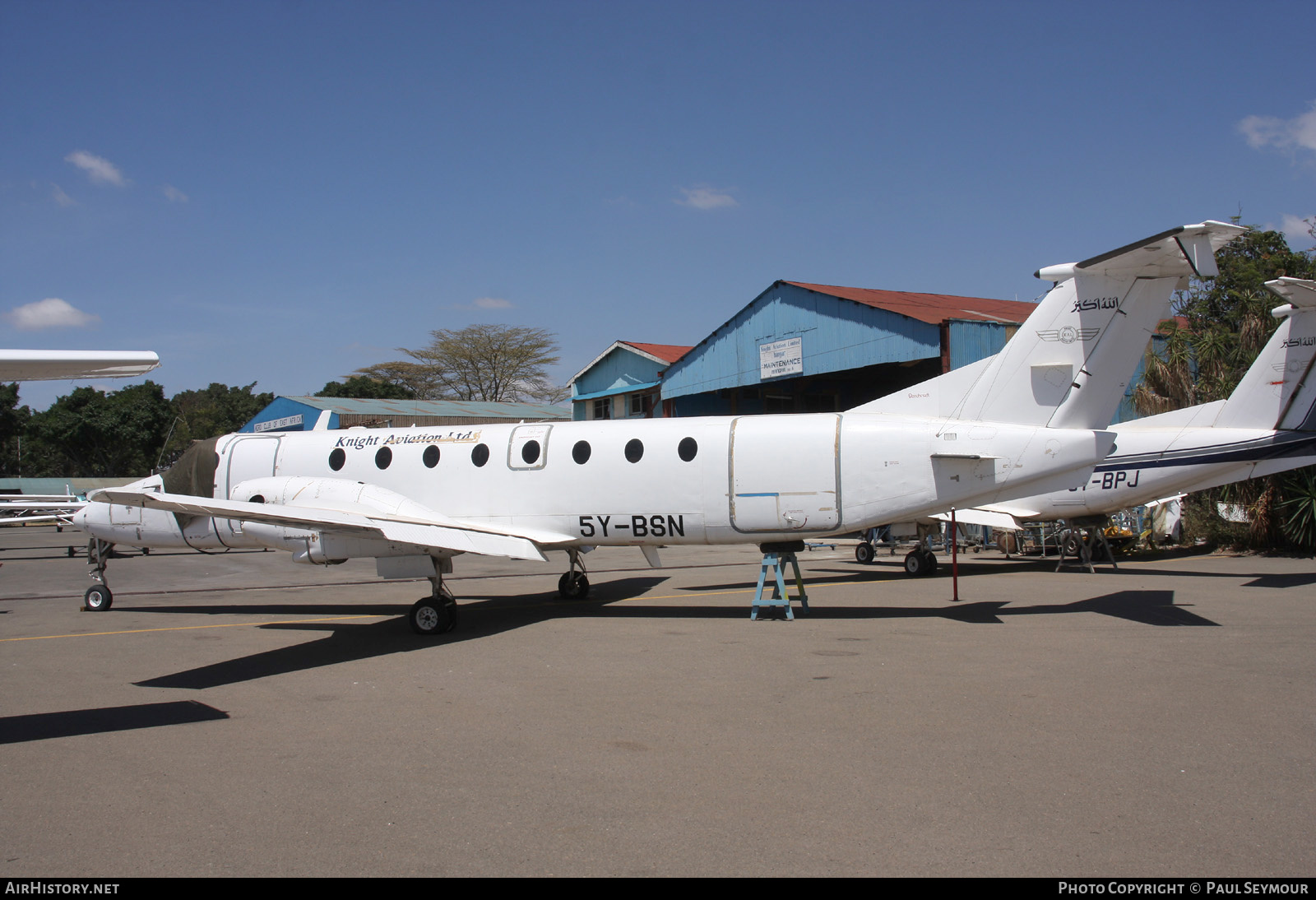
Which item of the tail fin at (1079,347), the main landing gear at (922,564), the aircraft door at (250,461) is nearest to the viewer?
the tail fin at (1079,347)

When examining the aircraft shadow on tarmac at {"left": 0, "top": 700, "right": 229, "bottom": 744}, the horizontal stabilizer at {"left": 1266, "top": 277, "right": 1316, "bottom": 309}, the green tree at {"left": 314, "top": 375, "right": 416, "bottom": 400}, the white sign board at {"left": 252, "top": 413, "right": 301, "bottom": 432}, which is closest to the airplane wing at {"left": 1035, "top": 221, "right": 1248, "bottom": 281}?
the horizontal stabilizer at {"left": 1266, "top": 277, "right": 1316, "bottom": 309}

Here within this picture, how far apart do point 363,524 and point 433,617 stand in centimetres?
164

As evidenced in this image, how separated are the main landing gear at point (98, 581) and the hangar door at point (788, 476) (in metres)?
10.4

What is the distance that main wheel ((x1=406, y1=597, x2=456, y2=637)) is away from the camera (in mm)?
10922

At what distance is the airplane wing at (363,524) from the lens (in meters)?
10.1

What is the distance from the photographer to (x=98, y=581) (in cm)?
1404

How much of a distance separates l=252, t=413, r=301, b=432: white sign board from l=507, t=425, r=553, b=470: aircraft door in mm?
38829

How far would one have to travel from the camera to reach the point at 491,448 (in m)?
12.8

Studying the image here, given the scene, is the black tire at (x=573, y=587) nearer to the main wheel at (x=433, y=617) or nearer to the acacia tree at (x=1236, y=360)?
the main wheel at (x=433, y=617)

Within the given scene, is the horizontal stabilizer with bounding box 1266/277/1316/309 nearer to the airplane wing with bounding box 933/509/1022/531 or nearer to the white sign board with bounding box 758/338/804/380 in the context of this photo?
the airplane wing with bounding box 933/509/1022/531

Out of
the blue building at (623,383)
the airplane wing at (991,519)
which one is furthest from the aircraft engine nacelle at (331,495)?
the blue building at (623,383)

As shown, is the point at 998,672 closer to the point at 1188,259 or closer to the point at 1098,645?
the point at 1098,645
